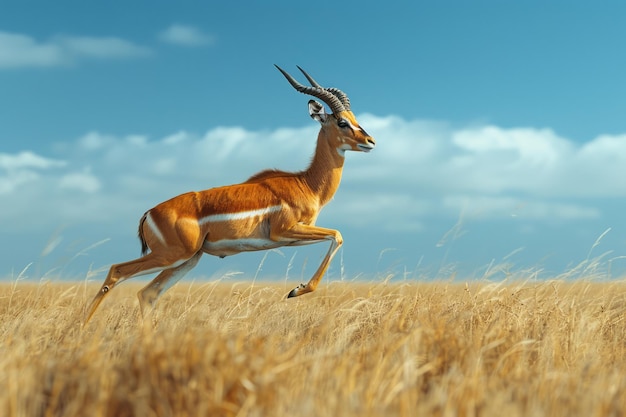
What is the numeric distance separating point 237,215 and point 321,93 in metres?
2.29

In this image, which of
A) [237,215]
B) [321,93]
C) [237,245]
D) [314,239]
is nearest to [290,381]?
[314,239]

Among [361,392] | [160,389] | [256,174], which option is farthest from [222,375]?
[256,174]

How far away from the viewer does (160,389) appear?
12.6 feet

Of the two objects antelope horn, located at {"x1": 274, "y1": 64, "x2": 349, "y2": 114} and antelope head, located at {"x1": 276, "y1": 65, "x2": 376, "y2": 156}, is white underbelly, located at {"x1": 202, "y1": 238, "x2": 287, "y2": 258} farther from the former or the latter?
antelope horn, located at {"x1": 274, "y1": 64, "x2": 349, "y2": 114}

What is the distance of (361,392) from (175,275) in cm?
654

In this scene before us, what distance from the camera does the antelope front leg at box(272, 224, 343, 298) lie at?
9.38 m

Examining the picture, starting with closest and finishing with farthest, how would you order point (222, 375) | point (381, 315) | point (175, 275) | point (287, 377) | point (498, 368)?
point (222, 375)
point (287, 377)
point (498, 368)
point (381, 315)
point (175, 275)

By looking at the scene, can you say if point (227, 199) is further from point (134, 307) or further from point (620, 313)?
point (620, 313)

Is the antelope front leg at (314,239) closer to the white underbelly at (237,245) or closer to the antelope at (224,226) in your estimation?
the antelope at (224,226)

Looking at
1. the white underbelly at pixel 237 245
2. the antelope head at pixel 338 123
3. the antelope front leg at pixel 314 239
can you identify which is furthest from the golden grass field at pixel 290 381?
the antelope head at pixel 338 123

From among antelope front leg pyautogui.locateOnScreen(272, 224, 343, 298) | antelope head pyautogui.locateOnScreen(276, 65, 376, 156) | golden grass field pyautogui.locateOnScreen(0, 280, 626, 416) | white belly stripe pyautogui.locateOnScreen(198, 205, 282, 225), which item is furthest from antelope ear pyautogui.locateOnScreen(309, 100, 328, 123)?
golden grass field pyautogui.locateOnScreen(0, 280, 626, 416)

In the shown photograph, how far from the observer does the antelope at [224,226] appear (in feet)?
32.6

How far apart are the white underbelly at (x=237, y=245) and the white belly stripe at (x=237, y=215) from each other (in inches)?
12.4

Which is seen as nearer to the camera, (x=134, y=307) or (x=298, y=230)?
(x=298, y=230)
